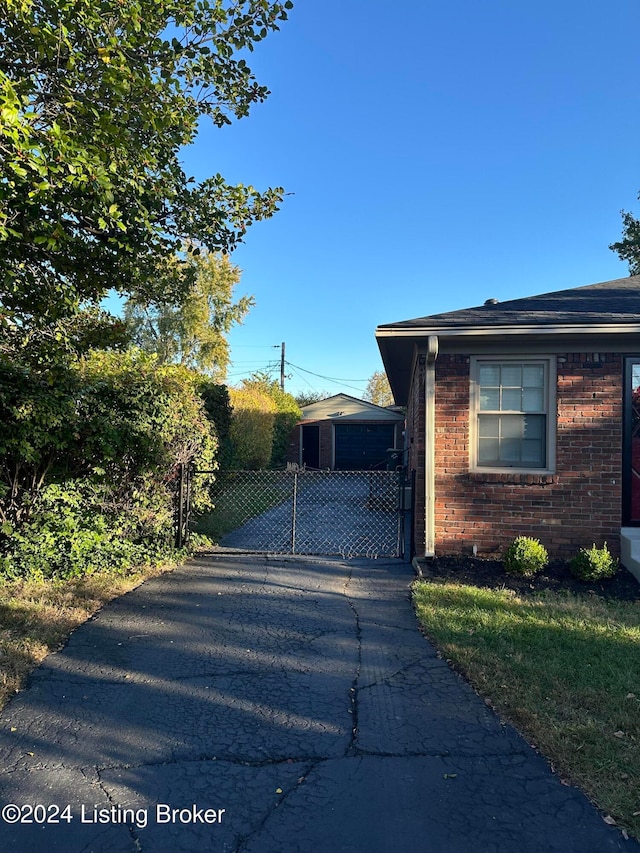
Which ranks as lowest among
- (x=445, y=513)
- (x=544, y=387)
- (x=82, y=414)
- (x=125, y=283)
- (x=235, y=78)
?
(x=445, y=513)

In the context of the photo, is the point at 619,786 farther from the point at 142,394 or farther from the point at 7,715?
the point at 142,394

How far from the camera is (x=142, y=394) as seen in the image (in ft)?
19.4

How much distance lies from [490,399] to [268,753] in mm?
4953

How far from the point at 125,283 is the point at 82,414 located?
1625 millimetres

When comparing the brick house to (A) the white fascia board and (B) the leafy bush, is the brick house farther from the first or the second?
(B) the leafy bush

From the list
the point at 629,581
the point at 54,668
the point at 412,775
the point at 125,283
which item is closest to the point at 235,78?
the point at 125,283

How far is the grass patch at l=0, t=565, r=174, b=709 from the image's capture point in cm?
358

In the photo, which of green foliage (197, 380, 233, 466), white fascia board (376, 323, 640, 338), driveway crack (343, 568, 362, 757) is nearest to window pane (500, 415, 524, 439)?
white fascia board (376, 323, 640, 338)

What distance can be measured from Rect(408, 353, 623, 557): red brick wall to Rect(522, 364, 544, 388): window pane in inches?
8.2

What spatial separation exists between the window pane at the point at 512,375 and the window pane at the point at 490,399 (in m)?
0.17

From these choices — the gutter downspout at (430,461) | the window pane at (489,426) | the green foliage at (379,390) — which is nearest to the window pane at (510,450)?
the window pane at (489,426)

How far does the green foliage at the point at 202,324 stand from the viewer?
88.5 ft

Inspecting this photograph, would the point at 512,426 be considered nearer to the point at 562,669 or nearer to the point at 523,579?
the point at 523,579

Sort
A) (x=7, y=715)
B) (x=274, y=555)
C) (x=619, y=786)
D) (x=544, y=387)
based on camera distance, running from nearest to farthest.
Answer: (x=619, y=786)
(x=7, y=715)
(x=544, y=387)
(x=274, y=555)
